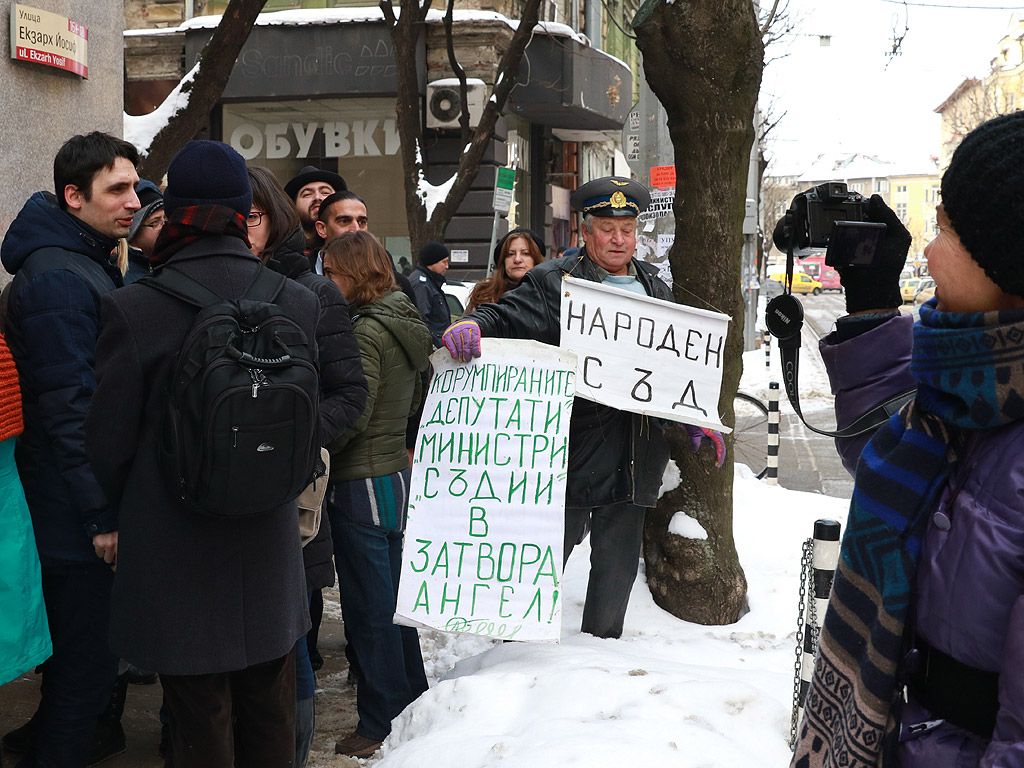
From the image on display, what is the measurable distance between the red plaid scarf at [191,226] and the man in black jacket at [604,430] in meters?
1.67

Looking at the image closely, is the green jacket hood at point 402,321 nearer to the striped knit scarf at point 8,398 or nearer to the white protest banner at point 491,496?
the white protest banner at point 491,496

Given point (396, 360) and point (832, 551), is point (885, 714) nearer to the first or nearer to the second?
point (832, 551)

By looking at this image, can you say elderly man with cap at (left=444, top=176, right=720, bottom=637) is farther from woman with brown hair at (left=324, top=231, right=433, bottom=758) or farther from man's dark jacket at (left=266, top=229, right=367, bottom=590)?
man's dark jacket at (left=266, top=229, right=367, bottom=590)

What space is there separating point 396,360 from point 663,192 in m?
6.32

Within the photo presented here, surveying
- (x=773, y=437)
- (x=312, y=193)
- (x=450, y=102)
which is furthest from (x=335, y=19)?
(x=312, y=193)

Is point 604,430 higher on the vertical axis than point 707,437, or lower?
higher

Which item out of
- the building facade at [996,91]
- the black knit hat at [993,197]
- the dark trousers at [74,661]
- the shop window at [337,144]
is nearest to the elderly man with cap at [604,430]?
the dark trousers at [74,661]

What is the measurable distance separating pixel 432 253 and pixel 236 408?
764 centimetres

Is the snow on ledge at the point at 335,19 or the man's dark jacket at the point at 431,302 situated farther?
the snow on ledge at the point at 335,19

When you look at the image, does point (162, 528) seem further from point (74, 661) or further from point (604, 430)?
point (604, 430)

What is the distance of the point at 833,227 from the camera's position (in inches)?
89.4

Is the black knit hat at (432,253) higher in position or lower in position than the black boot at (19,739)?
higher

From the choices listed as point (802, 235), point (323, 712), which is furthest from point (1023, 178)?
point (323, 712)

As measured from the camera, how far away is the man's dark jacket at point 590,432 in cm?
456
